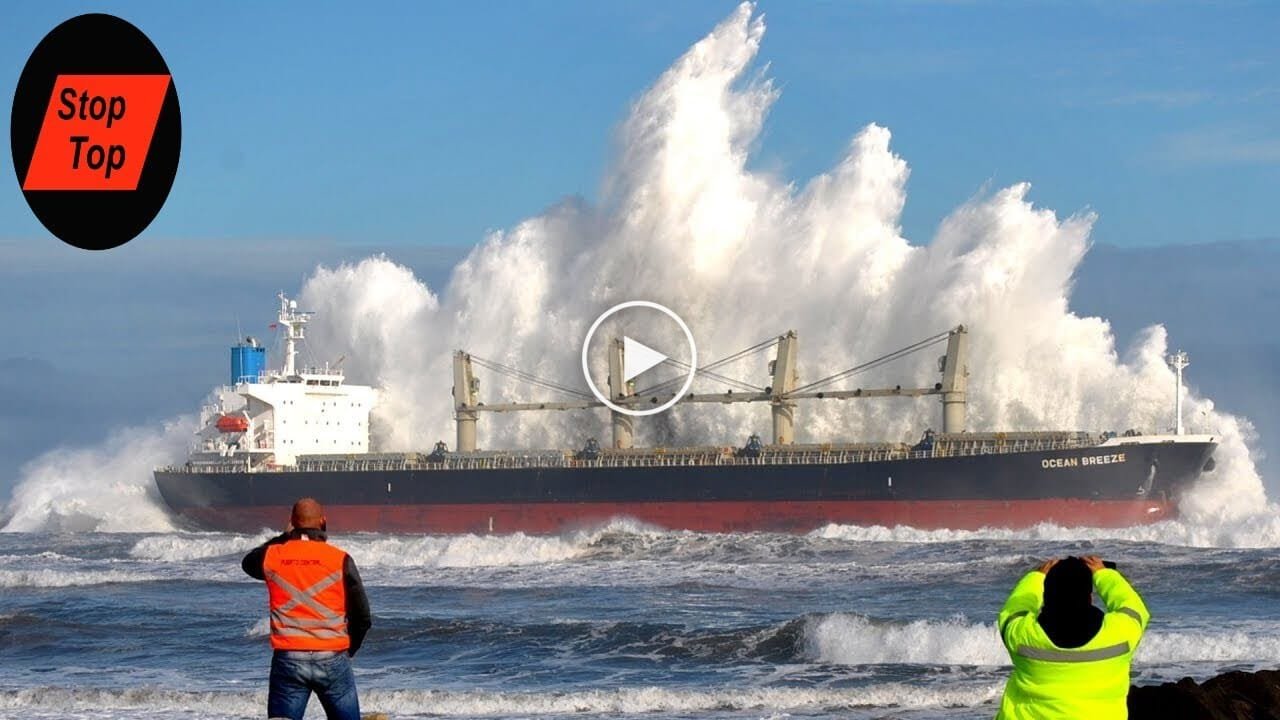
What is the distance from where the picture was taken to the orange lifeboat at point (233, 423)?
4631 cm

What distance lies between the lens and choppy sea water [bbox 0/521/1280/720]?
1386 cm

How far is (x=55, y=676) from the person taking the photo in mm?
15820

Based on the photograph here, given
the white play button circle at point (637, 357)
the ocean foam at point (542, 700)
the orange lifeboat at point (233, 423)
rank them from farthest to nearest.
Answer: the orange lifeboat at point (233, 423) → the white play button circle at point (637, 357) → the ocean foam at point (542, 700)

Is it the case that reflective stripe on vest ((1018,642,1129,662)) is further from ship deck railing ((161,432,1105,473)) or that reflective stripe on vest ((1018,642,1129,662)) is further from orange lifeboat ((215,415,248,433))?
orange lifeboat ((215,415,248,433))

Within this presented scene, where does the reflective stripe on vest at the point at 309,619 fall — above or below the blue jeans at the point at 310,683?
above

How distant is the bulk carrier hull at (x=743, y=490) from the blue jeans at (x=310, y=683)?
1169 inches

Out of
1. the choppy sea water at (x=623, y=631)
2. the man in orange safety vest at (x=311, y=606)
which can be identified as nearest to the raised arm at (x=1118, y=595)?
the man in orange safety vest at (x=311, y=606)

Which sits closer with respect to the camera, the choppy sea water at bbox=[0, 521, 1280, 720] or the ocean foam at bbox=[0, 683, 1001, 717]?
the ocean foam at bbox=[0, 683, 1001, 717]

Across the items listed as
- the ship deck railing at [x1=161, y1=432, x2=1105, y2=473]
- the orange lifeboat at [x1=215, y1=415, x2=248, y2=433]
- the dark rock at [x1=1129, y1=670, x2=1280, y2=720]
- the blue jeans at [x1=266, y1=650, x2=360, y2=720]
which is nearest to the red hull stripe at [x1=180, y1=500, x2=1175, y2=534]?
the ship deck railing at [x1=161, y1=432, x2=1105, y2=473]

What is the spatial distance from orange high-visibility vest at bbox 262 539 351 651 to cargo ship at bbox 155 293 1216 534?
29.8 m

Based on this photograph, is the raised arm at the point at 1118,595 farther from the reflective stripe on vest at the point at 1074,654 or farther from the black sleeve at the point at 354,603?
the black sleeve at the point at 354,603

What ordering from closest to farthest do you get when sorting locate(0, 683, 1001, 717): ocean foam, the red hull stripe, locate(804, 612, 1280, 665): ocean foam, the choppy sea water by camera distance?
locate(0, 683, 1001, 717): ocean foam → the choppy sea water → locate(804, 612, 1280, 665): ocean foam → the red hull stripe

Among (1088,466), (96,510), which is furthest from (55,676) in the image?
(96,510)

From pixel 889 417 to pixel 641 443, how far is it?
7129 millimetres
